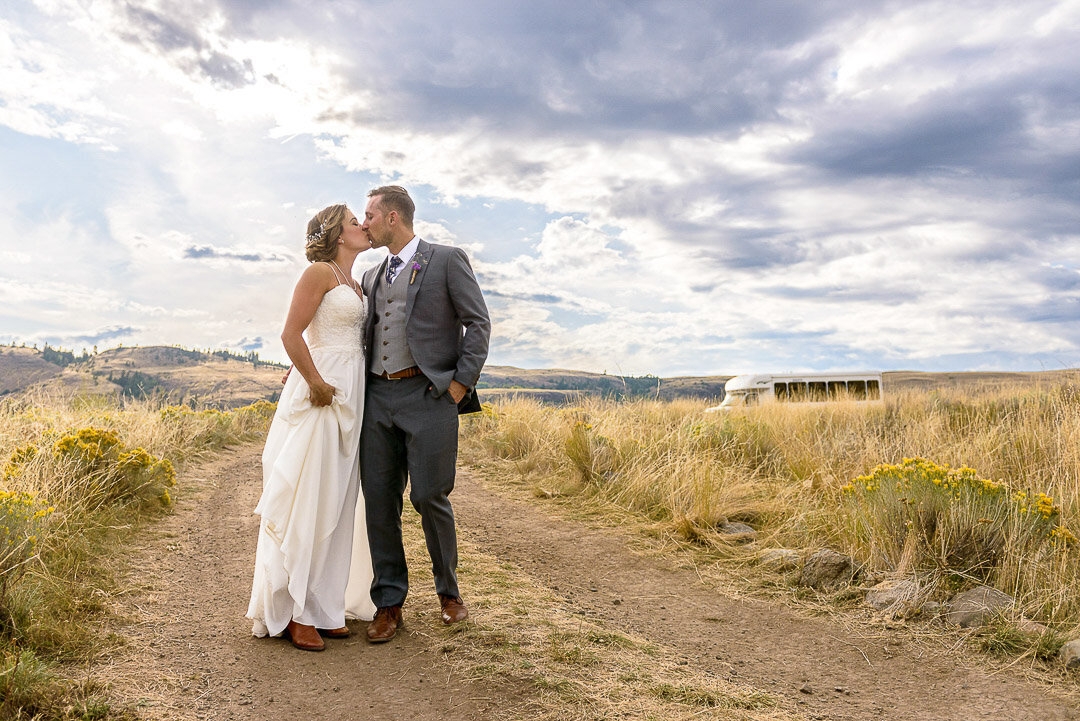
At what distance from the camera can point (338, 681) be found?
340 centimetres

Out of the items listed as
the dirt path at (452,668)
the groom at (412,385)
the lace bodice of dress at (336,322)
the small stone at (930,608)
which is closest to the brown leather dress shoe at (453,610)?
the groom at (412,385)

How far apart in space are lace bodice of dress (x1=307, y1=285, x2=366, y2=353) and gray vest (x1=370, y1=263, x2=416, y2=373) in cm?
13

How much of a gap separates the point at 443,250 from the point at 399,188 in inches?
17.9

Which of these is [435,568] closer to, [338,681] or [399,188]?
[338,681]

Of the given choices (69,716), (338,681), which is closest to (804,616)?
(338,681)

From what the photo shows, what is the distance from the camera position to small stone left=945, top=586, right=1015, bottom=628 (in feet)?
13.5

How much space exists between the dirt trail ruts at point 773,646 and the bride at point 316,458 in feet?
5.36

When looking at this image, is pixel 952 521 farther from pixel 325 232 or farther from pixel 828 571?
pixel 325 232

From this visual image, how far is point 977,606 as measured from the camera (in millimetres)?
4172

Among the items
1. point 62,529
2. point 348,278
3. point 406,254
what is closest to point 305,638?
point 348,278

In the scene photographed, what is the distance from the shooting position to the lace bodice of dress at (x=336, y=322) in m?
3.96

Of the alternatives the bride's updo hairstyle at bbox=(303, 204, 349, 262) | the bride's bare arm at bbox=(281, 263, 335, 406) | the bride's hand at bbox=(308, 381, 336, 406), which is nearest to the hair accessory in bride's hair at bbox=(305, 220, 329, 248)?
the bride's updo hairstyle at bbox=(303, 204, 349, 262)

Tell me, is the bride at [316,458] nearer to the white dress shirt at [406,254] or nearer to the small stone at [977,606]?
the white dress shirt at [406,254]

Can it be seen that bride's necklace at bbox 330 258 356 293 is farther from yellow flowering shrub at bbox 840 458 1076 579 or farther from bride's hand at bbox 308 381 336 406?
yellow flowering shrub at bbox 840 458 1076 579
